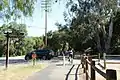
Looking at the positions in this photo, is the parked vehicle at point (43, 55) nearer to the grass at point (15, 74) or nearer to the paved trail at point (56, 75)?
the grass at point (15, 74)

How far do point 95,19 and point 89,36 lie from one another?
219 inches

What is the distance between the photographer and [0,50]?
66875mm

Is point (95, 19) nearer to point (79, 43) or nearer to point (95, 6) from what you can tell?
point (95, 6)

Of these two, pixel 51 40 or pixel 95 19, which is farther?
pixel 51 40

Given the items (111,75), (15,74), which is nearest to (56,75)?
(15,74)

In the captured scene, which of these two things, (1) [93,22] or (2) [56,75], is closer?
(2) [56,75]

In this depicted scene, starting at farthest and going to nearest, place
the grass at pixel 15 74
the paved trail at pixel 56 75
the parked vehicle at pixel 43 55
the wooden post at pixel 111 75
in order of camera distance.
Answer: the parked vehicle at pixel 43 55 → the grass at pixel 15 74 → the paved trail at pixel 56 75 → the wooden post at pixel 111 75

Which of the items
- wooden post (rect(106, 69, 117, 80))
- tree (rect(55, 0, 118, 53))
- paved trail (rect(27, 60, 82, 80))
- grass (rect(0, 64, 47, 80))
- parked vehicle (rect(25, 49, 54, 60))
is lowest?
paved trail (rect(27, 60, 82, 80))

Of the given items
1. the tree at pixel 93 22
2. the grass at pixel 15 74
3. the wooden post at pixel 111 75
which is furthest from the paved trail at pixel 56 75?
the tree at pixel 93 22

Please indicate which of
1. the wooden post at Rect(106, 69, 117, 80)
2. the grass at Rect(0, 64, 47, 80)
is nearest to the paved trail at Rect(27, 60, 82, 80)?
the grass at Rect(0, 64, 47, 80)

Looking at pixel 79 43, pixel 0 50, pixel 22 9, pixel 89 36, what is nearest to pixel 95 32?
pixel 89 36

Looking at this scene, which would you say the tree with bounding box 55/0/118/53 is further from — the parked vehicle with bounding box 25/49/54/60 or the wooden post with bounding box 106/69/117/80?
the wooden post with bounding box 106/69/117/80

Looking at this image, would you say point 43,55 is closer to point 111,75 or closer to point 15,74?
point 15,74

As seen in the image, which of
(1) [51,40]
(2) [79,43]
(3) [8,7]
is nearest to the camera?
(3) [8,7]
